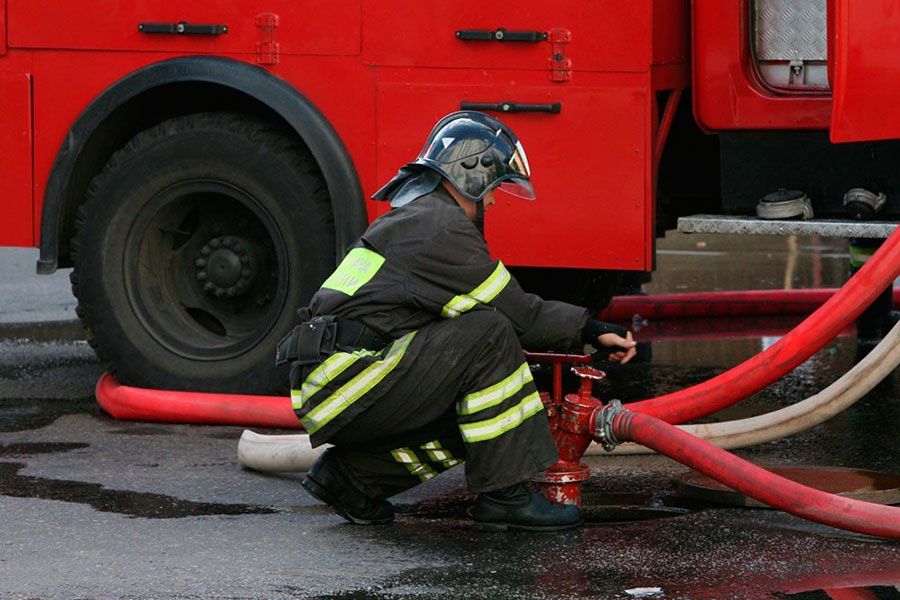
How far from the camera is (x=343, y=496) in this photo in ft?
15.5

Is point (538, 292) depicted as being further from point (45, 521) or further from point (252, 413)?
point (45, 521)

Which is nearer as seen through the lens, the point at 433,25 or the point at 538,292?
the point at 433,25

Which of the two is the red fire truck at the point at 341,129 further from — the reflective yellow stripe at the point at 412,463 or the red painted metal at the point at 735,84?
the reflective yellow stripe at the point at 412,463

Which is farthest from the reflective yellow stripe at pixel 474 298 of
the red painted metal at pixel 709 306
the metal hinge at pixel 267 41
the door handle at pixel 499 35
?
the red painted metal at pixel 709 306

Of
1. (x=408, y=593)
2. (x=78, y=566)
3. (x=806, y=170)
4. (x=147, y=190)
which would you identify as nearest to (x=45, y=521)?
(x=78, y=566)

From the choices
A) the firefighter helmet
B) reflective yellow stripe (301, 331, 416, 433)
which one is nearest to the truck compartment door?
the firefighter helmet

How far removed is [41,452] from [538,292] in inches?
89.8

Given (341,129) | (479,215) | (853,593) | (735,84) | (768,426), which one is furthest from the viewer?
(341,129)

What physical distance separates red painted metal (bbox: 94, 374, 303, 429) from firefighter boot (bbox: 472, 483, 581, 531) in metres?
1.40

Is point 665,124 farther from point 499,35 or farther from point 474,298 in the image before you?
point 474,298

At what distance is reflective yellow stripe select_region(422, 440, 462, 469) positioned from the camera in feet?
15.4

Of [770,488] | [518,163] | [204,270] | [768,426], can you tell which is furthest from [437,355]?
[204,270]

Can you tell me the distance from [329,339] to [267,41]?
5.95 feet

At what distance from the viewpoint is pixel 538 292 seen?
7059 mm
